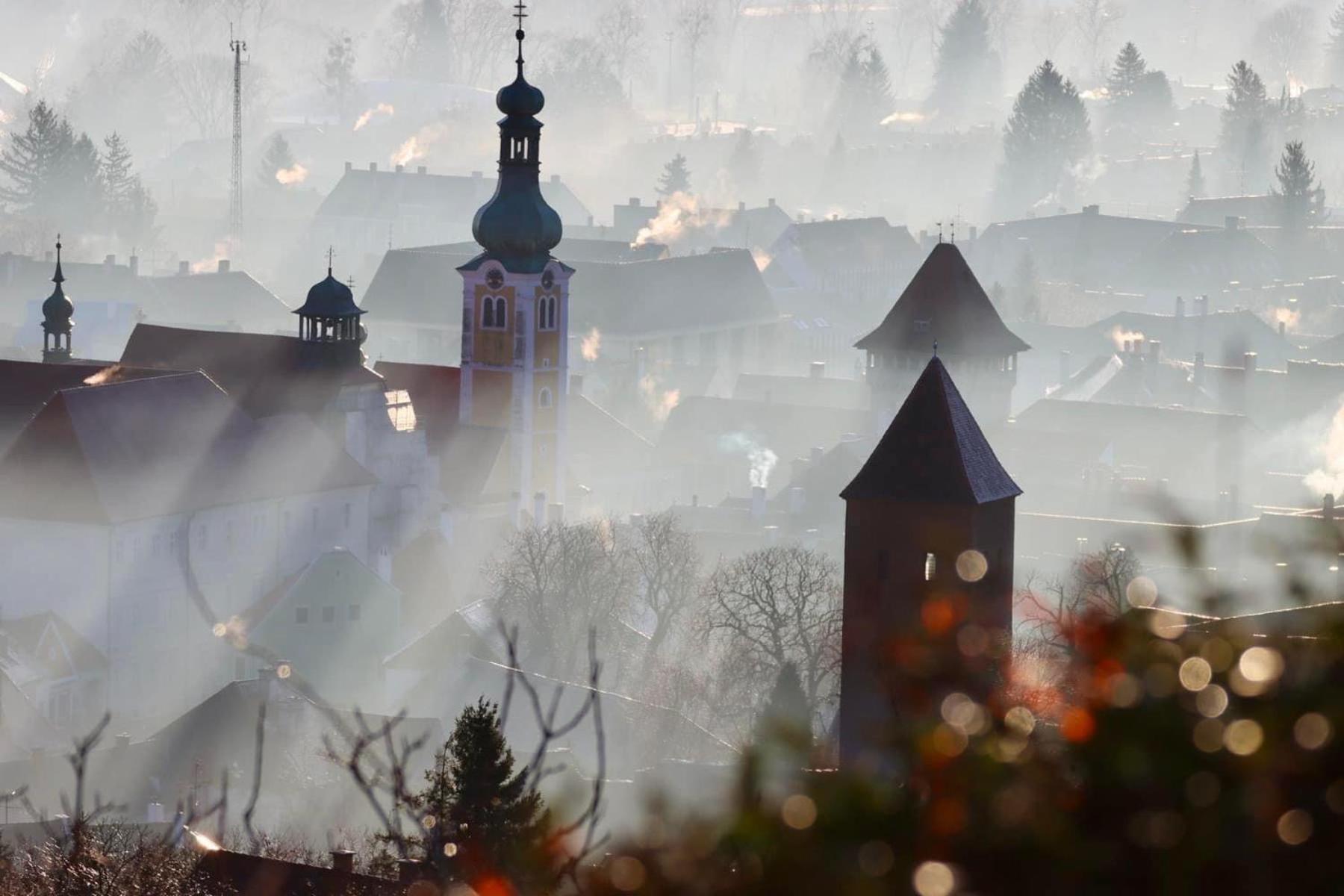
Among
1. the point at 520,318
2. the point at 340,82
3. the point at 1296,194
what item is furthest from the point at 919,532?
the point at 340,82

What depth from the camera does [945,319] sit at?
7375 cm

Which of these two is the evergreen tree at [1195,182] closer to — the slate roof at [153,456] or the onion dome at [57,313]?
the onion dome at [57,313]

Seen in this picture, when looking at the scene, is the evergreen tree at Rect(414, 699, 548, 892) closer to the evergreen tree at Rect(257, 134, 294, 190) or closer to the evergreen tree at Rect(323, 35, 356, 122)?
the evergreen tree at Rect(257, 134, 294, 190)

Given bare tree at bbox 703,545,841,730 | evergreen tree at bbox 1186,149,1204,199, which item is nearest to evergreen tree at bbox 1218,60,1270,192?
evergreen tree at bbox 1186,149,1204,199

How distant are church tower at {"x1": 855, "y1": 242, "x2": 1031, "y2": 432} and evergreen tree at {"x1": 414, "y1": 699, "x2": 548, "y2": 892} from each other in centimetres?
4986

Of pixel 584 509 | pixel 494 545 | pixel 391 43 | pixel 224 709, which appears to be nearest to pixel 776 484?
pixel 584 509

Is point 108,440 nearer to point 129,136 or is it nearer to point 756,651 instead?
point 756,651

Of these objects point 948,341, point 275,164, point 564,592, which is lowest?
point 564,592

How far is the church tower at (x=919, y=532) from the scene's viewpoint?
114ft

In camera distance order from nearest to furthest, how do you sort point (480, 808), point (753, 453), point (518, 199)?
point (480, 808) → point (518, 199) → point (753, 453)

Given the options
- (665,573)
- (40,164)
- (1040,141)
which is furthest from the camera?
(1040,141)

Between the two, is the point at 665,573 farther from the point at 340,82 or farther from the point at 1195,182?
the point at 340,82

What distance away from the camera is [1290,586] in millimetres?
6008

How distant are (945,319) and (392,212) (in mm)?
67751
